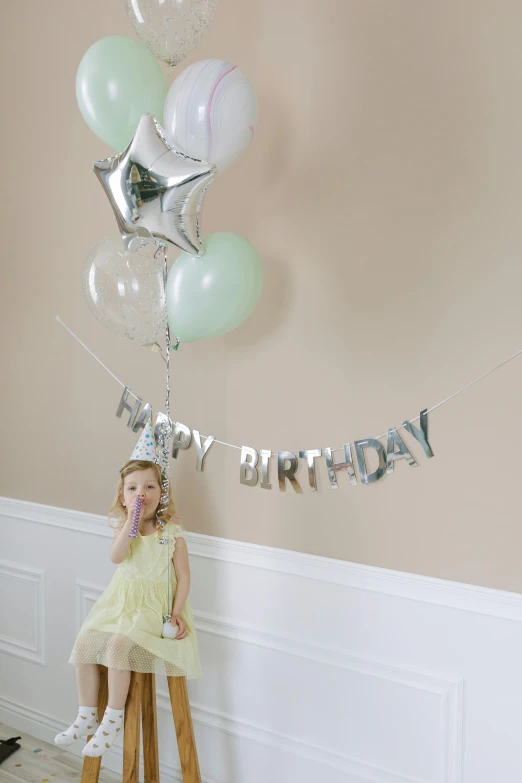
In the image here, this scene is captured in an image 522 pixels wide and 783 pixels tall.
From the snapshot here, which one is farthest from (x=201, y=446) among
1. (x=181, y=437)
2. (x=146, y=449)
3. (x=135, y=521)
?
(x=135, y=521)

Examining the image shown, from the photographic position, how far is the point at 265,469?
183cm

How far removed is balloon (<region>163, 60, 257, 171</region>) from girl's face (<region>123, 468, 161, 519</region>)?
0.75 m

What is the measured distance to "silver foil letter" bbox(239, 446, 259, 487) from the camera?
6.09ft

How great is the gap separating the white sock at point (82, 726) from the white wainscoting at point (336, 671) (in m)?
0.33

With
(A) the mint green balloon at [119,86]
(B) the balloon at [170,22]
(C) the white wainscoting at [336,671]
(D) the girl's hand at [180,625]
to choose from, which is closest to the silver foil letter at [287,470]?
(C) the white wainscoting at [336,671]

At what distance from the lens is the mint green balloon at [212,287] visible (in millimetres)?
1548

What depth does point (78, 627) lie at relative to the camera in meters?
2.29

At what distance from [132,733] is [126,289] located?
1039 mm

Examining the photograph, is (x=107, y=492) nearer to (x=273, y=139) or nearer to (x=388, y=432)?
(x=388, y=432)

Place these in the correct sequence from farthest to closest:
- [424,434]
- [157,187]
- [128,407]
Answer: [128,407], [424,434], [157,187]

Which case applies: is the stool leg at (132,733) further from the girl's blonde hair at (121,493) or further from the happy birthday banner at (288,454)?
the happy birthday banner at (288,454)

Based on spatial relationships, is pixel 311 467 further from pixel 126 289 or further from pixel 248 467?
pixel 126 289

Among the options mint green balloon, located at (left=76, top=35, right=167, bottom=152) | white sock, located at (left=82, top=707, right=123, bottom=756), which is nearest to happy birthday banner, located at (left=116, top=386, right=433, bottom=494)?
white sock, located at (left=82, top=707, right=123, bottom=756)

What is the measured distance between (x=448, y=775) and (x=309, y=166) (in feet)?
4.71
